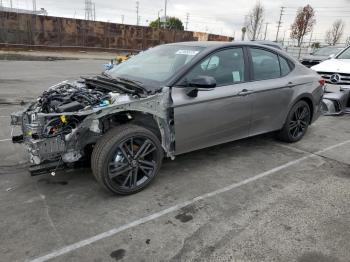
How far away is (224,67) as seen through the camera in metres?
4.38

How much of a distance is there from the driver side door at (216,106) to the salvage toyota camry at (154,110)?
0.01m

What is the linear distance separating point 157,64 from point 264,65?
5.37ft

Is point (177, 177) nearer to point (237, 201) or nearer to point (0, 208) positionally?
point (237, 201)

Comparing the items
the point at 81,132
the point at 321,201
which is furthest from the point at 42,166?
the point at 321,201

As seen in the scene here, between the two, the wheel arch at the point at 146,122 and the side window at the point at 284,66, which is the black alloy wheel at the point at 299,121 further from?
the wheel arch at the point at 146,122

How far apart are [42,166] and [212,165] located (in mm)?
2252

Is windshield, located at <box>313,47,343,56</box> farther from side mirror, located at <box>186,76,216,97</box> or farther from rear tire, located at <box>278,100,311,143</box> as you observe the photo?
side mirror, located at <box>186,76,216,97</box>

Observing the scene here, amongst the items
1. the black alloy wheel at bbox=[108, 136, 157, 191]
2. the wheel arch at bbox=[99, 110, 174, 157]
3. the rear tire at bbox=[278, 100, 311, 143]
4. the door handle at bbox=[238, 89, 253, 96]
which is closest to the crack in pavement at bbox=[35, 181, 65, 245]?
the black alloy wheel at bbox=[108, 136, 157, 191]

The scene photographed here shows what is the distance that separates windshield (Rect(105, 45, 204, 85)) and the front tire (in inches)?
30.5

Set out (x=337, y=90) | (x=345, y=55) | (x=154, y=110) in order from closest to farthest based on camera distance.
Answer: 1. (x=154, y=110)
2. (x=337, y=90)
3. (x=345, y=55)

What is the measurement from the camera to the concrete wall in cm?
2614

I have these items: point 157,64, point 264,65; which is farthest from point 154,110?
point 264,65

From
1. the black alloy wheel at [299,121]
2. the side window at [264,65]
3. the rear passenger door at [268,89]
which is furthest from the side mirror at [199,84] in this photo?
the black alloy wheel at [299,121]

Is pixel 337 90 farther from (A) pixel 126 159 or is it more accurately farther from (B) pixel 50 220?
(B) pixel 50 220
